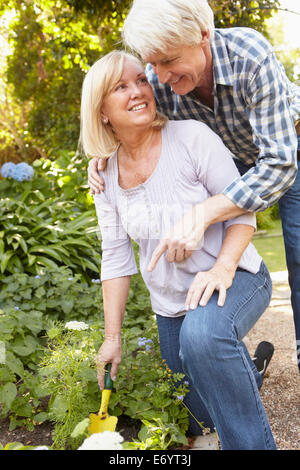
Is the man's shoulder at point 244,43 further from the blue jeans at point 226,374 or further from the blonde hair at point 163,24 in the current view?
the blue jeans at point 226,374

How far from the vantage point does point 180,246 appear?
1.72m

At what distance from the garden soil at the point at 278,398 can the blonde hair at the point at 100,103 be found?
106 cm

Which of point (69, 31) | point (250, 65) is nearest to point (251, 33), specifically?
point (250, 65)

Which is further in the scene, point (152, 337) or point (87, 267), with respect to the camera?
point (87, 267)

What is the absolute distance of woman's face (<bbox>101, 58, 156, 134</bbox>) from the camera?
1867mm

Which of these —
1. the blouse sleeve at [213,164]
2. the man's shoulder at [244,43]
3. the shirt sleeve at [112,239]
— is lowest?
the shirt sleeve at [112,239]

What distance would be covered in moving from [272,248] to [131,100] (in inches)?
218

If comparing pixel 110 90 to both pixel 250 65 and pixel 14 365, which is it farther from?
pixel 14 365

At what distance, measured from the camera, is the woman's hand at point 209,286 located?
1.65 m

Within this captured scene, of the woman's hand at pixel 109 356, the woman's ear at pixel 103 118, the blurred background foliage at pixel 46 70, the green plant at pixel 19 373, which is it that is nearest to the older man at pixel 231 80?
the woman's ear at pixel 103 118

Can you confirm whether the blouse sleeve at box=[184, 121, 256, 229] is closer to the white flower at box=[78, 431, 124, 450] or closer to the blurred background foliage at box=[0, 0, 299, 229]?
the white flower at box=[78, 431, 124, 450]

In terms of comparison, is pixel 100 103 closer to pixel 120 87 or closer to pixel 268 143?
pixel 120 87

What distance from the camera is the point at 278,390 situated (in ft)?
8.33
